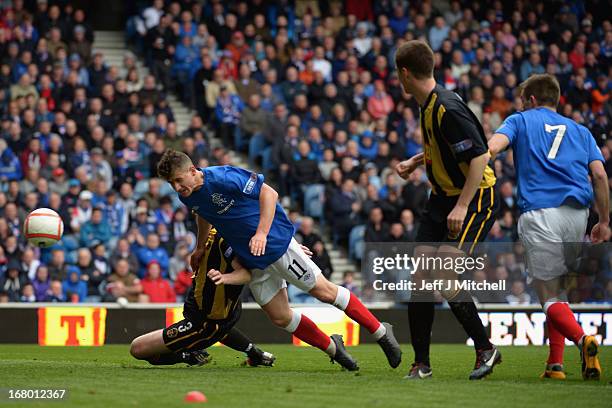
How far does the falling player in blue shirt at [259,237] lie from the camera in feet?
26.9

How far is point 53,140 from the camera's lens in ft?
56.7

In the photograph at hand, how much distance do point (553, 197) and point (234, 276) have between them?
237 cm

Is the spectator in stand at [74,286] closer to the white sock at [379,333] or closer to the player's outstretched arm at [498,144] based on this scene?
the white sock at [379,333]

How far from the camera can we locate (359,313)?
859 centimetres

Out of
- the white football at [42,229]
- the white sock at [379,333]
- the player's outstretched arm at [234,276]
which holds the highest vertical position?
the white football at [42,229]

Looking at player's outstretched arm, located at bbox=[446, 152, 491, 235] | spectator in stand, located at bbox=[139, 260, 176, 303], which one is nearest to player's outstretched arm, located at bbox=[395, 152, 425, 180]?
player's outstretched arm, located at bbox=[446, 152, 491, 235]

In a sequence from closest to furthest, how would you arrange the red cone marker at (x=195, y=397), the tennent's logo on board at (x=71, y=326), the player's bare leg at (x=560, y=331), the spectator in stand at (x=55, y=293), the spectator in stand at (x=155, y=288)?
the red cone marker at (x=195, y=397), the player's bare leg at (x=560, y=331), the tennent's logo on board at (x=71, y=326), the spectator in stand at (x=55, y=293), the spectator in stand at (x=155, y=288)

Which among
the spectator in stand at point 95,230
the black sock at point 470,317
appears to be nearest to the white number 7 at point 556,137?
the black sock at point 470,317

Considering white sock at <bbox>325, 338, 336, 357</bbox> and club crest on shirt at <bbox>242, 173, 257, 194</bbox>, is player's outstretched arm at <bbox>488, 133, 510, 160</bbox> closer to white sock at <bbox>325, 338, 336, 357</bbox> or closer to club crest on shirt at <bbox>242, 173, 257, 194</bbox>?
club crest on shirt at <bbox>242, 173, 257, 194</bbox>

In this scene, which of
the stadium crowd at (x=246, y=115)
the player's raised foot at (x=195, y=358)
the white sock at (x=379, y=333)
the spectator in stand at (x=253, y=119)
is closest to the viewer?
the white sock at (x=379, y=333)

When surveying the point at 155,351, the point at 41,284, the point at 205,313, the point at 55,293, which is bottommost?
the point at 55,293

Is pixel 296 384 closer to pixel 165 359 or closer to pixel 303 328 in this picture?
pixel 303 328

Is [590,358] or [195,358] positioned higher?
[590,358]

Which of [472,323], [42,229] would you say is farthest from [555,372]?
[42,229]
